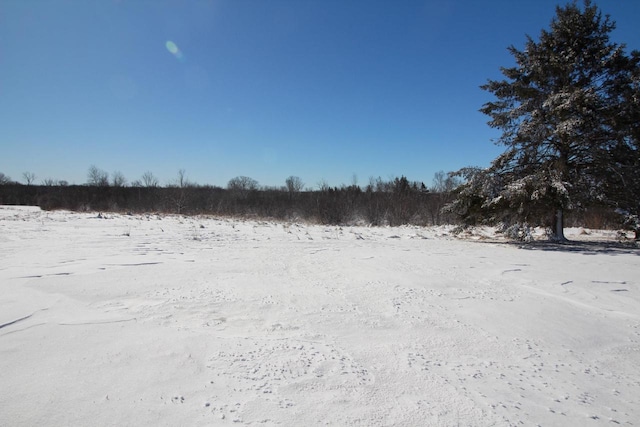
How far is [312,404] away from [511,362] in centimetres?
193

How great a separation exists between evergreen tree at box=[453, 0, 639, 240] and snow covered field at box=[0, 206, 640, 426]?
505 centimetres

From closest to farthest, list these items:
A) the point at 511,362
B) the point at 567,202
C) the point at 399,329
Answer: the point at 511,362, the point at 399,329, the point at 567,202

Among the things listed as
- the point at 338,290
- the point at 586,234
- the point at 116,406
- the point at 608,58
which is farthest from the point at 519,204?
the point at 116,406

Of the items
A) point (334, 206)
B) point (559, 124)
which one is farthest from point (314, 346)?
point (334, 206)

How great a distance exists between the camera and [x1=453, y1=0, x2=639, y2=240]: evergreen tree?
9883mm

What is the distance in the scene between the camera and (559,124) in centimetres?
982

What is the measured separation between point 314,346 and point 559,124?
1116 cm

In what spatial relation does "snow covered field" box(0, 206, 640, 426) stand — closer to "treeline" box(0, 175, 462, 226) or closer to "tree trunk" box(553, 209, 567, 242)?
"tree trunk" box(553, 209, 567, 242)

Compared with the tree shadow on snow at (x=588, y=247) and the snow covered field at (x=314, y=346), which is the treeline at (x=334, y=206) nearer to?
the tree shadow on snow at (x=588, y=247)

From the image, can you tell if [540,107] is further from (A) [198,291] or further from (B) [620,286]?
(A) [198,291]

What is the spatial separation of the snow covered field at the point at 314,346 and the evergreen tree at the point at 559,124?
5.05 metres

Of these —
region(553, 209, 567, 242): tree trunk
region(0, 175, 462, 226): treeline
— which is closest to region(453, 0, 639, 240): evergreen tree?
region(553, 209, 567, 242): tree trunk

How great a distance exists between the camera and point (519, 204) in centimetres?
1042

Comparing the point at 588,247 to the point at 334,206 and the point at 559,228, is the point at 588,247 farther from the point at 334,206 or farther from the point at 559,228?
the point at 334,206
